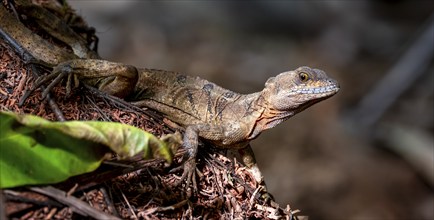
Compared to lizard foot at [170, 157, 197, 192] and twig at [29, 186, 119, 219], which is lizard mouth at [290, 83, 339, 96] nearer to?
lizard foot at [170, 157, 197, 192]

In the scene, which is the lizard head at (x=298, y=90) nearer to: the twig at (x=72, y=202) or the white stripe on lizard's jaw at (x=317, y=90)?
the white stripe on lizard's jaw at (x=317, y=90)

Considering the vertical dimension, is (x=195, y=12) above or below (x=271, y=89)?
above

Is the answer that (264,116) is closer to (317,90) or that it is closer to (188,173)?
(317,90)

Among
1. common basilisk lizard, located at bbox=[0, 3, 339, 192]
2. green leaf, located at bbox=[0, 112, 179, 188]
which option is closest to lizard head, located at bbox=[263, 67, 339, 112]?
common basilisk lizard, located at bbox=[0, 3, 339, 192]

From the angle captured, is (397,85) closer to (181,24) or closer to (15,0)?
(181,24)

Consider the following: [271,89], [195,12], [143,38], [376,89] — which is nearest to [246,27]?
[195,12]

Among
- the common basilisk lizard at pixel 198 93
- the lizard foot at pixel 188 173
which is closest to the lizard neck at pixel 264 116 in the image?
the common basilisk lizard at pixel 198 93

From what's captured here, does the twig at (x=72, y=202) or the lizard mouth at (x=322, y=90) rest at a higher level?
the lizard mouth at (x=322, y=90)
